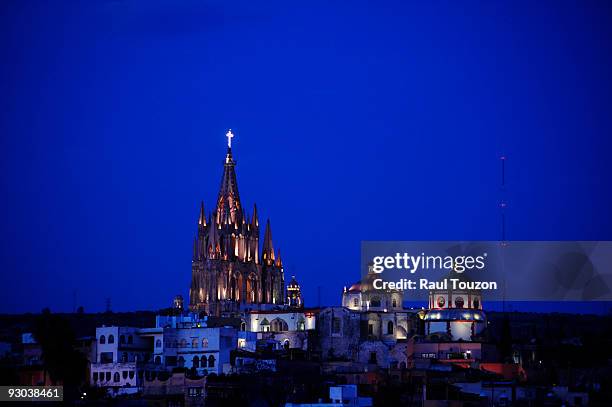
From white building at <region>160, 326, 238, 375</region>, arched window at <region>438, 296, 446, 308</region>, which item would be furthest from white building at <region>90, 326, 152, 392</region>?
arched window at <region>438, 296, 446, 308</region>

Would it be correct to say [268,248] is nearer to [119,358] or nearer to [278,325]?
[278,325]

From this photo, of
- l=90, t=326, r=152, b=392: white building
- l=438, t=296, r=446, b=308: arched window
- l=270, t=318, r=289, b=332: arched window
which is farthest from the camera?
l=270, t=318, r=289, b=332: arched window

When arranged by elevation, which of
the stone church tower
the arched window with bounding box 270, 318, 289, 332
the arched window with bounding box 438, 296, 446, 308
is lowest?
the arched window with bounding box 270, 318, 289, 332

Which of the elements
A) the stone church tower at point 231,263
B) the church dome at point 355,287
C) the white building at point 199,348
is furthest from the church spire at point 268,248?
the white building at point 199,348

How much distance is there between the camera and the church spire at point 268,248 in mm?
139750

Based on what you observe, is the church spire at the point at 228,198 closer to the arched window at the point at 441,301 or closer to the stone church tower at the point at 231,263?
the stone church tower at the point at 231,263

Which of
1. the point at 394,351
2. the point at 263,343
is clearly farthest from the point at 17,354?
the point at 394,351

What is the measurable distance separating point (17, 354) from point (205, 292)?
1147 inches

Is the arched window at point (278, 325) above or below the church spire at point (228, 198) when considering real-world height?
below

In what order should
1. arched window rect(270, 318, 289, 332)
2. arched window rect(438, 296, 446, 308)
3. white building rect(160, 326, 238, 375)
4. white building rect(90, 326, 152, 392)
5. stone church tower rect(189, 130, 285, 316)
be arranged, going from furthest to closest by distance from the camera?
stone church tower rect(189, 130, 285, 316), arched window rect(270, 318, 289, 332), arched window rect(438, 296, 446, 308), white building rect(160, 326, 238, 375), white building rect(90, 326, 152, 392)

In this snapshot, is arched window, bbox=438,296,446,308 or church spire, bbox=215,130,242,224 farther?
church spire, bbox=215,130,242,224

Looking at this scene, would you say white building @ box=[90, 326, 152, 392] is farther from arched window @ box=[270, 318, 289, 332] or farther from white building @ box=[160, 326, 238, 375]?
arched window @ box=[270, 318, 289, 332]

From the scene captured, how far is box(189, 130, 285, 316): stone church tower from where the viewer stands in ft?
434

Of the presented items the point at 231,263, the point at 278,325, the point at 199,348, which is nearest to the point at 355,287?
the point at 278,325
